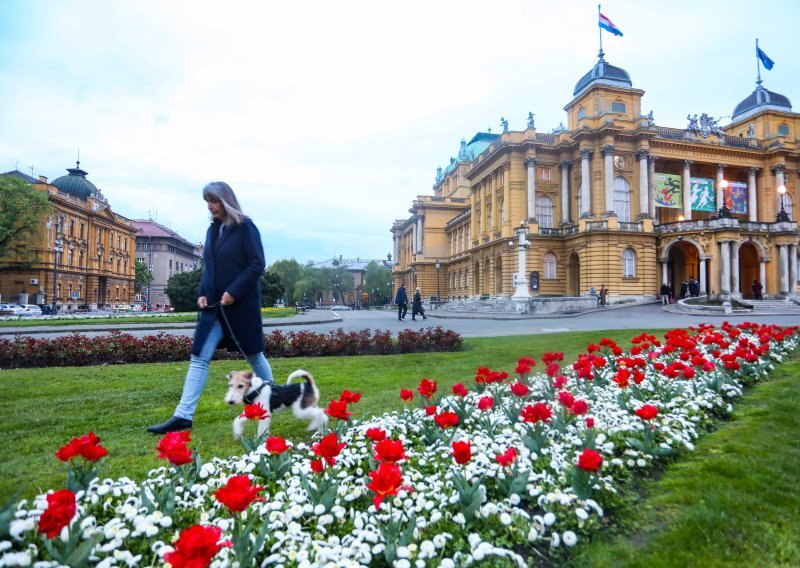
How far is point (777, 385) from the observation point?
5980 mm

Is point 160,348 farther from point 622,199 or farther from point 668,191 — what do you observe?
point 668,191

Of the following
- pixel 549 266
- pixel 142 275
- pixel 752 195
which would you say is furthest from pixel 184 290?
pixel 142 275

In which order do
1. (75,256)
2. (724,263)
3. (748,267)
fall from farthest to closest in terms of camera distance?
(75,256)
(748,267)
(724,263)

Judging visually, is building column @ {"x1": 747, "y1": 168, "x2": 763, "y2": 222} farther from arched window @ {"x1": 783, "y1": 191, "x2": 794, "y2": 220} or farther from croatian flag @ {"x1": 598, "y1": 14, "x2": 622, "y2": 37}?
croatian flag @ {"x1": 598, "y1": 14, "x2": 622, "y2": 37}

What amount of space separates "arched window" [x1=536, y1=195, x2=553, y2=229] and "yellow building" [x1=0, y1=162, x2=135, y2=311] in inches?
1745

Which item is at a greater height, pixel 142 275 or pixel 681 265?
pixel 142 275

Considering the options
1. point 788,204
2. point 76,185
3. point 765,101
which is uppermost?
point 765,101

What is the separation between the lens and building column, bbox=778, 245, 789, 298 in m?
37.1

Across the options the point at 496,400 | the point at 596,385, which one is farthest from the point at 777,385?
the point at 496,400

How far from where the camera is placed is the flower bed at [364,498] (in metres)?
2.18

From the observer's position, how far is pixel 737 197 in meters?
42.8

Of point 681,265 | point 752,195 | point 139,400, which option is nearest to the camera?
point 139,400

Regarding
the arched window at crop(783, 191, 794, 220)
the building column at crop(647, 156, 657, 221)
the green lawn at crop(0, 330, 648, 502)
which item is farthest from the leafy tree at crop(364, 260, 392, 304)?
the green lawn at crop(0, 330, 648, 502)

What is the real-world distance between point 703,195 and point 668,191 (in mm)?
3719
